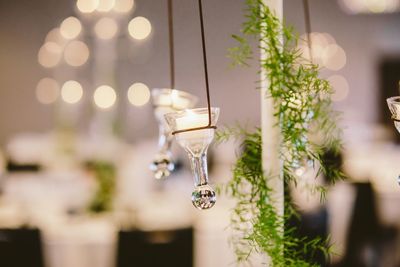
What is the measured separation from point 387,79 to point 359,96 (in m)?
0.43

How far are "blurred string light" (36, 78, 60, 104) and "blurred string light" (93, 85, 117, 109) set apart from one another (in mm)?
511

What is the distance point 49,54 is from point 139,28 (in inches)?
52.4

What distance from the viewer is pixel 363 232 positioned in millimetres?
3861

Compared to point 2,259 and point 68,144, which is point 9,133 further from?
point 2,259

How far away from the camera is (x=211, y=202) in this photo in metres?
1.08

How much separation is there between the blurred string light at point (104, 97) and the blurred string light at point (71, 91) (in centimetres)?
19

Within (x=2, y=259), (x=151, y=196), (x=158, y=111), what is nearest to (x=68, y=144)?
(x=151, y=196)

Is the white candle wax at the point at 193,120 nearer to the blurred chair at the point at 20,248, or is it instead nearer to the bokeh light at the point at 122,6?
the blurred chair at the point at 20,248

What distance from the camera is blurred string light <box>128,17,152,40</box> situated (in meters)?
6.64

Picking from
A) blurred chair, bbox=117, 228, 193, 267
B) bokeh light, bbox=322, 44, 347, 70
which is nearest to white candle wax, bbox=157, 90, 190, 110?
blurred chair, bbox=117, 228, 193, 267

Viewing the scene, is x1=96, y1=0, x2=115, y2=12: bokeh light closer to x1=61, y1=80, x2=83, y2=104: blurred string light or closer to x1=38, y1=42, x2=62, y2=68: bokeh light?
x1=38, y1=42, x2=62, y2=68: bokeh light

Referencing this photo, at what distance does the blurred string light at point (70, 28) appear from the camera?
648 cm

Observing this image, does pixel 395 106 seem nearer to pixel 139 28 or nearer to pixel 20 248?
pixel 20 248

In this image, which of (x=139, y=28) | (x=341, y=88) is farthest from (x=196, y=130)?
(x=341, y=88)
